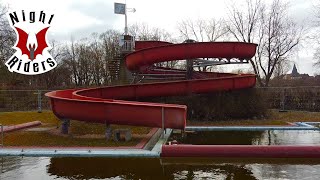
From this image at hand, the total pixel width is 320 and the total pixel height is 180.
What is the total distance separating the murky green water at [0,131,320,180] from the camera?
21.4ft

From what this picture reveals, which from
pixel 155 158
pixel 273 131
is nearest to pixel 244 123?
pixel 273 131

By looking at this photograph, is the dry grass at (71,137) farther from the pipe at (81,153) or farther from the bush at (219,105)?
the bush at (219,105)

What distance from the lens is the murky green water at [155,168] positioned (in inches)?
256

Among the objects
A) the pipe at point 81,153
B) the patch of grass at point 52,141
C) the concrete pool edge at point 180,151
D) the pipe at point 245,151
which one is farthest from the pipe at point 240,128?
the pipe at point 245,151

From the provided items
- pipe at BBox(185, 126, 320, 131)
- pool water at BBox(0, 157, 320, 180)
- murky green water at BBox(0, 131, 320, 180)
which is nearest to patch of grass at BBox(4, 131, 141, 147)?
murky green water at BBox(0, 131, 320, 180)

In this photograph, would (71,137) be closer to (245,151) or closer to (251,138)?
(245,151)

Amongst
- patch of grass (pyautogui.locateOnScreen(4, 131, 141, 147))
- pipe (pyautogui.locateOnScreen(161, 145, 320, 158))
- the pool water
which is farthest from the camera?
patch of grass (pyautogui.locateOnScreen(4, 131, 141, 147))

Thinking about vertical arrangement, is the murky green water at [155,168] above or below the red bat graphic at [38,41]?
below

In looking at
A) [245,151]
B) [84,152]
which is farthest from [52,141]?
[245,151]

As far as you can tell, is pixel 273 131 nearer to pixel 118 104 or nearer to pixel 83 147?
pixel 118 104

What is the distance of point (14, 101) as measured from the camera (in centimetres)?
2577

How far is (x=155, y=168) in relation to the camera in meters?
7.16

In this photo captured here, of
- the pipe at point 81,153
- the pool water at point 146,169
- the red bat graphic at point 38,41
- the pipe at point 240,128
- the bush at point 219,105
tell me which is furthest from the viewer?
the bush at point 219,105

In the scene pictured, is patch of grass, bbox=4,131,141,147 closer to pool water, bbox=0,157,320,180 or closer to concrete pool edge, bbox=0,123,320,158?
concrete pool edge, bbox=0,123,320,158
